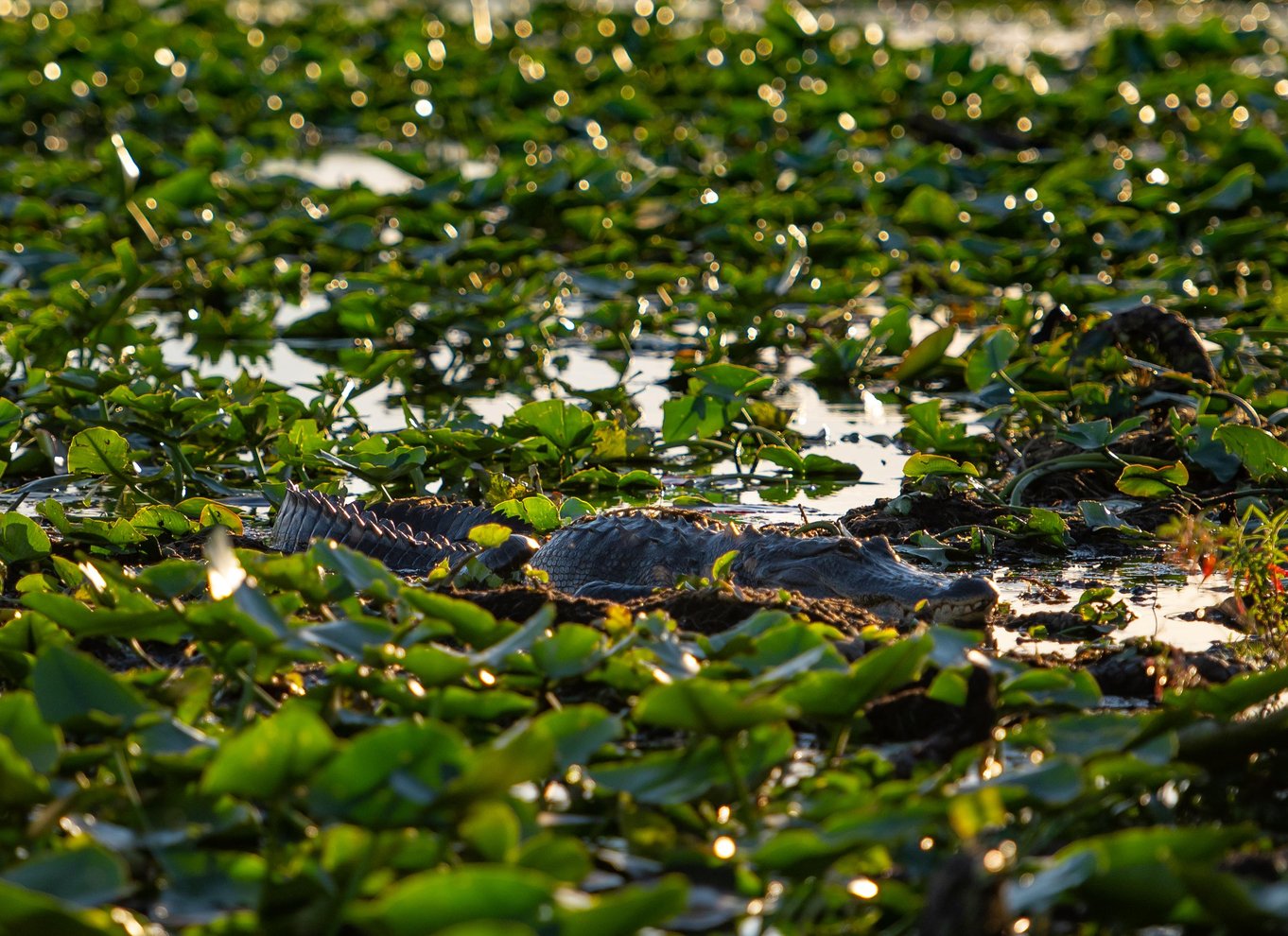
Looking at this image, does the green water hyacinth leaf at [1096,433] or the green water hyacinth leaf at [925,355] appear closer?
the green water hyacinth leaf at [1096,433]

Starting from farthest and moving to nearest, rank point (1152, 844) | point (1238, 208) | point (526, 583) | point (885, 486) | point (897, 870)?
point (1238, 208) < point (885, 486) < point (526, 583) < point (897, 870) < point (1152, 844)

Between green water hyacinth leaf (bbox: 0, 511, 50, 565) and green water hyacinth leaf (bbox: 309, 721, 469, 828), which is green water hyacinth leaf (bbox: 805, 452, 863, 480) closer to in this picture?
green water hyacinth leaf (bbox: 0, 511, 50, 565)

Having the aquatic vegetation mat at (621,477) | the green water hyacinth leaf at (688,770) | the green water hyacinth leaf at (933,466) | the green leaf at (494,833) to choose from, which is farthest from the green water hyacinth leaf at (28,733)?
the green water hyacinth leaf at (933,466)

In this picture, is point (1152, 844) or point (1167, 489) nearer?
point (1152, 844)

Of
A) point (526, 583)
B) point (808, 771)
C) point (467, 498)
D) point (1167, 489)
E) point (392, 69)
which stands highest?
point (392, 69)

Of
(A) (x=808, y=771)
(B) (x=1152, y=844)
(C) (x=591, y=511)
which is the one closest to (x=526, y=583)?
(C) (x=591, y=511)

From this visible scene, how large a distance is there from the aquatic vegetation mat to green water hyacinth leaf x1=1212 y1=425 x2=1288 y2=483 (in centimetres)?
2

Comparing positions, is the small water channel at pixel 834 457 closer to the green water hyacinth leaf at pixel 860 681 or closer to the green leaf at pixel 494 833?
the green water hyacinth leaf at pixel 860 681

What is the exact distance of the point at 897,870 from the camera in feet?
6.63

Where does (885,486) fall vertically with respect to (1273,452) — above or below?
above

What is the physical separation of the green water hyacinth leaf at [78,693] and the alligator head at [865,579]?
1.50 m

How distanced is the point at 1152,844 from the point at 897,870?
33cm

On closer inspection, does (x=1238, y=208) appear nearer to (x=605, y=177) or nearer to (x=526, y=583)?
(x=605, y=177)

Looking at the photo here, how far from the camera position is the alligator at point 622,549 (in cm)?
330
